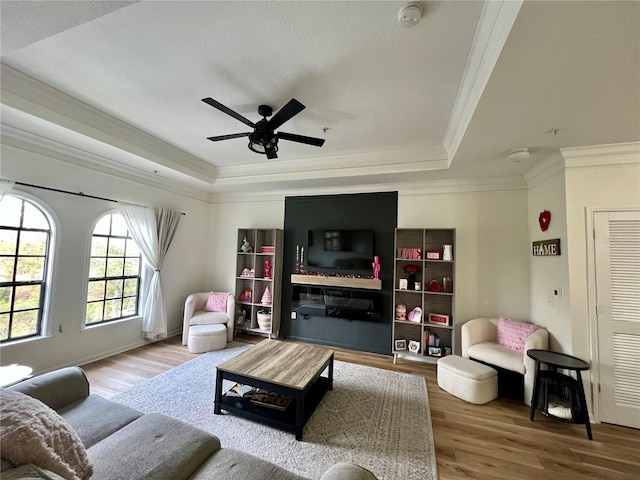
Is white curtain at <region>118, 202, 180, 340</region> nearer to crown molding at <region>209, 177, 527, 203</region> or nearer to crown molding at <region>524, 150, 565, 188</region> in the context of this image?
crown molding at <region>209, 177, 527, 203</region>

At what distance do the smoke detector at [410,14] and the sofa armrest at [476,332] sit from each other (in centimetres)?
327

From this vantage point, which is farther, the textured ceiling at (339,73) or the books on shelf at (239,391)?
the books on shelf at (239,391)

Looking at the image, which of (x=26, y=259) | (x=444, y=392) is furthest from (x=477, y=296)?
(x=26, y=259)

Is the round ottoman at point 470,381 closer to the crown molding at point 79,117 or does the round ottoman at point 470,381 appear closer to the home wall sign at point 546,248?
the home wall sign at point 546,248

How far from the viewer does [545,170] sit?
9.87ft

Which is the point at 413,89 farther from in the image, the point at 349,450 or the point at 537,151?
the point at 349,450

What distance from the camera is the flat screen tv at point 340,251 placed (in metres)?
4.14

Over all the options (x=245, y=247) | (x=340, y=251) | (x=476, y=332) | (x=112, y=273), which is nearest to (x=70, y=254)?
(x=112, y=273)

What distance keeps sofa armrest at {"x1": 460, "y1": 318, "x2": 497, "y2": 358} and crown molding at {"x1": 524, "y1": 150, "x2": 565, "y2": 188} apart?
6.28 feet

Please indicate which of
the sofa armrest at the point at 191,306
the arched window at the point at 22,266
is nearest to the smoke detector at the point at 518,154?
the sofa armrest at the point at 191,306

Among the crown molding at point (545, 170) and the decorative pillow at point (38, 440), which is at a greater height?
the crown molding at point (545, 170)

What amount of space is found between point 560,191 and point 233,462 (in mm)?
3754

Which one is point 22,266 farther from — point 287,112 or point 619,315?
point 619,315

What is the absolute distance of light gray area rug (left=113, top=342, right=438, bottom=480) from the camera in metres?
1.89
